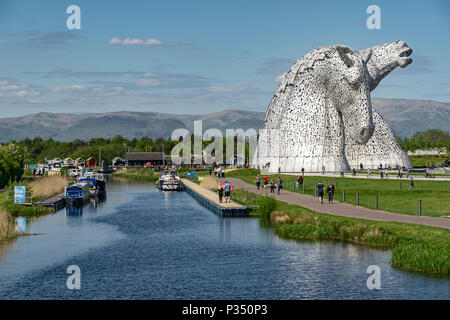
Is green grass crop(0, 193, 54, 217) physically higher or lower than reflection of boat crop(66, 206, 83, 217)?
higher

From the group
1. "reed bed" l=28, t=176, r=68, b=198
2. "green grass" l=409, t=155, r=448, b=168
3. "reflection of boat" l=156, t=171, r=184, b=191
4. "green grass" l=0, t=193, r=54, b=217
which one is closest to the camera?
"green grass" l=0, t=193, r=54, b=217

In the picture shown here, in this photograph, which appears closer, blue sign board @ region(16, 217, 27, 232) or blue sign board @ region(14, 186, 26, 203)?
blue sign board @ region(16, 217, 27, 232)

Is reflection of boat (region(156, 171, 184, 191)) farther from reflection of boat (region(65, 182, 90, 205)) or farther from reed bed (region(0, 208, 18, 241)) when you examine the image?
reed bed (region(0, 208, 18, 241))

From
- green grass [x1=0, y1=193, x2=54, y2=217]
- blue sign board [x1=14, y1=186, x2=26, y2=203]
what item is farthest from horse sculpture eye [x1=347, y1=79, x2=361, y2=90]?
blue sign board [x1=14, y1=186, x2=26, y2=203]

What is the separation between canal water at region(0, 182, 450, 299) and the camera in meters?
25.1

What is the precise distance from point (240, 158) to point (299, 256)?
128m

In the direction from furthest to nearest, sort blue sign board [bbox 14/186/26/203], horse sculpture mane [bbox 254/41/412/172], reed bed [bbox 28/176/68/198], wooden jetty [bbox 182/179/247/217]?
horse sculpture mane [bbox 254/41/412/172] < reed bed [bbox 28/176/68/198] < blue sign board [bbox 14/186/26/203] < wooden jetty [bbox 182/179/247/217]

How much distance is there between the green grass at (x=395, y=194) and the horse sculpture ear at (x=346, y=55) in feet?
62.9

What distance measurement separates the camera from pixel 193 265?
3047 centimetres

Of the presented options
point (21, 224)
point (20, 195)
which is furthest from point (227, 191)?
point (21, 224)

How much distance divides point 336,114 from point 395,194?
34.2 m
